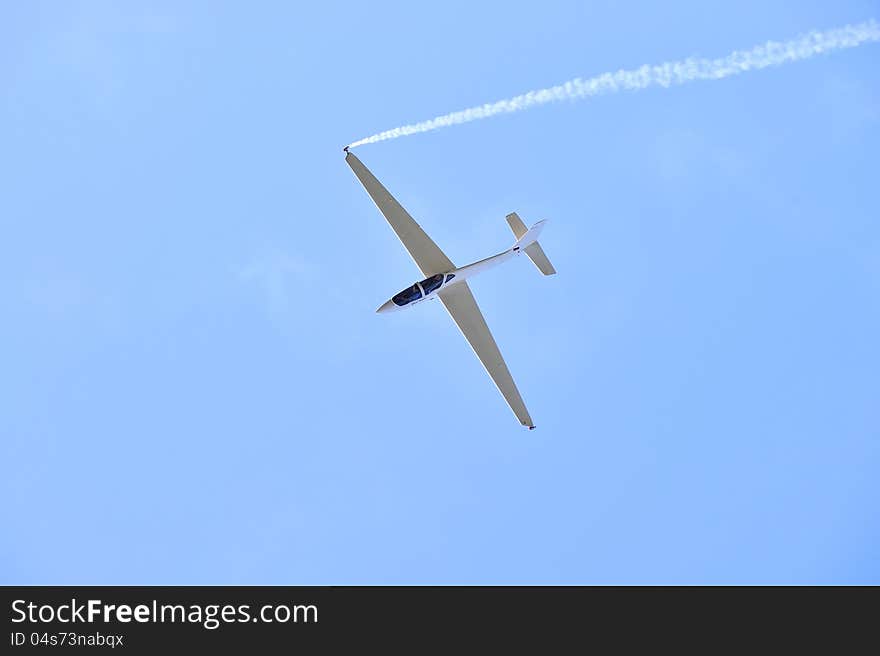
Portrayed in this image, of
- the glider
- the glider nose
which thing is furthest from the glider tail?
the glider nose

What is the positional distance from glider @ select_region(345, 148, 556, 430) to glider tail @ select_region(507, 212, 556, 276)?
1935mm

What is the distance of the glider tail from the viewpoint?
36.3m

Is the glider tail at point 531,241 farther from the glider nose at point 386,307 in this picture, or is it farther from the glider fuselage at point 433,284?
the glider nose at point 386,307

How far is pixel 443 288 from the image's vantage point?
3506 centimetres

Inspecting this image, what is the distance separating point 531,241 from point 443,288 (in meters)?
4.95

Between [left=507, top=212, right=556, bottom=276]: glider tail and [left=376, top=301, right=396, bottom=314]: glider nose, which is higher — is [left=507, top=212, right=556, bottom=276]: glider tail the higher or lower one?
the higher one

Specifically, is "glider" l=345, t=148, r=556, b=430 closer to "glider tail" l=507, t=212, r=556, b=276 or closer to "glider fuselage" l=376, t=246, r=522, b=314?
"glider fuselage" l=376, t=246, r=522, b=314

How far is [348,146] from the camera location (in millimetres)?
33625

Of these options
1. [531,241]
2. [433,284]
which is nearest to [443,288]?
[433,284]

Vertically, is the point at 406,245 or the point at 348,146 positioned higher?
the point at 348,146
